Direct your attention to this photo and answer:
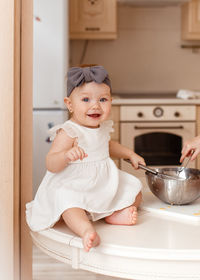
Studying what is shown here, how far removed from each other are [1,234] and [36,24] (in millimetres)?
1929

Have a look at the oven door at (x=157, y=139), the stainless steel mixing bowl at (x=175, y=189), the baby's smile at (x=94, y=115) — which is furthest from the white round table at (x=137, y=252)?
the oven door at (x=157, y=139)

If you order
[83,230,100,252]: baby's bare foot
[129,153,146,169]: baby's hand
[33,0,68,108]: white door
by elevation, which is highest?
[33,0,68,108]: white door

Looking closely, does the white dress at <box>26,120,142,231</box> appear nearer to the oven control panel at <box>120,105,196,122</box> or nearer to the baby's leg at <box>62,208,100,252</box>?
the baby's leg at <box>62,208,100,252</box>

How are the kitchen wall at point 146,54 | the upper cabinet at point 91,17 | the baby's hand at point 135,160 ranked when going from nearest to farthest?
the baby's hand at point 135,160 → the upper cabinet at point 91,17 → the kitchen wall at point 146,54

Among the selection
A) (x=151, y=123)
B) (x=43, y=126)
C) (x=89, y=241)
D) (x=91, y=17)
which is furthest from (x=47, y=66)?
(x=89, y=241)

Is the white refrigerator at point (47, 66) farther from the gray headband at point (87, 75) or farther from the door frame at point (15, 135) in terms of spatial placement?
the gray headband at point (87, 75)

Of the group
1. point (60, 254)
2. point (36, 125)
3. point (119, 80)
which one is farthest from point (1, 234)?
point (119, 80)

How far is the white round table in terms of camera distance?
0.68 meters

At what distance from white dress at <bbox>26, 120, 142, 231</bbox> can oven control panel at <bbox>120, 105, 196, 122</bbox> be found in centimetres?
187

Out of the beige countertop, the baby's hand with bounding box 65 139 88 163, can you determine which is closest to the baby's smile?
the baby's hand with bounding box 65 139 88 163

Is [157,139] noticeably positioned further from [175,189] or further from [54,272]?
[175,189]

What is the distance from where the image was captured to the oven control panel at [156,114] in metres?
2.88

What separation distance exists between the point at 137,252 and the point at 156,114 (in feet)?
7.51

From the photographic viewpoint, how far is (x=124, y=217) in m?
0.83
